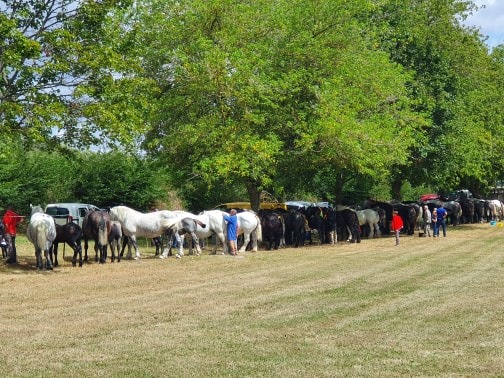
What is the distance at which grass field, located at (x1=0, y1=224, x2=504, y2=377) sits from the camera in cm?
912

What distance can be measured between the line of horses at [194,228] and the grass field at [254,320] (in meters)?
1.18

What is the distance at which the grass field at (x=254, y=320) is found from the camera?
359 inches

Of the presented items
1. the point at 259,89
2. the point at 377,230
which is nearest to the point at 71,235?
the point at 259,89

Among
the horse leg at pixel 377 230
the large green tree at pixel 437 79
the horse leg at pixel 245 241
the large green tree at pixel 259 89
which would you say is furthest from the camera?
the large green tree at pixel 437 79

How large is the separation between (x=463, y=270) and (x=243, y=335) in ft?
35.8

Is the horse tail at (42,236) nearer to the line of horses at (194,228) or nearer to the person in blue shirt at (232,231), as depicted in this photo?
the line of horses at (194,228)

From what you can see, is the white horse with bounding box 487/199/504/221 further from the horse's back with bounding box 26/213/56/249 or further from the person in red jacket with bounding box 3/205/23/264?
the horse's back with bounding box 26/213/56/249

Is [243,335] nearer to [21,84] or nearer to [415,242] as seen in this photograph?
[21,84]

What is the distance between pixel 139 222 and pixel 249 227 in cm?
468

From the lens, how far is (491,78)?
51719 millimetres

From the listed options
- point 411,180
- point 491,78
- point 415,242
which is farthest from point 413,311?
point 491,78

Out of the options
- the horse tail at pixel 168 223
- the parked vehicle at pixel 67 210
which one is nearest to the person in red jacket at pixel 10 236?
the horse tail at pixel 168 223

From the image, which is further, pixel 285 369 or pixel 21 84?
pixel 21 84

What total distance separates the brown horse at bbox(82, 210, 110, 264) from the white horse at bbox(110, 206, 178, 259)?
622 millimetres
